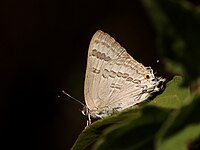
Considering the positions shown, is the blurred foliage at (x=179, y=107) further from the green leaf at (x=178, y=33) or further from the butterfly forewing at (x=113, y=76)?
the butterfly forewing at (x=113, y=76)

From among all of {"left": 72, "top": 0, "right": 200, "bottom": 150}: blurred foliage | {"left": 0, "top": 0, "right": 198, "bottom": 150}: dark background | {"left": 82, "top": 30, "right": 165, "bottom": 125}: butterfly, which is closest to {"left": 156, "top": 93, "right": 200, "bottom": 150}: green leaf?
A: {"left": 72, "top": 0, "right": 200, "bottom": 150}: blurred foliage

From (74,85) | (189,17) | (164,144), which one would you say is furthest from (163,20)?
(74,85)

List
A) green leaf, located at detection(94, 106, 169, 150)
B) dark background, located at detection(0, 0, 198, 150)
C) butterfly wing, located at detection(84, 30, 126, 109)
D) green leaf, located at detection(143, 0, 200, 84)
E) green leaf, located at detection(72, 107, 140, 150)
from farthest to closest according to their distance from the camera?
dark background, located at detection(0, 0, 198, 150)
butterfly wing, located at detection(84, 30, 126, 109)
green leaf, located at detection(72, 107, 140, 150)
green leaf, located at detection(94, 106, 169, 150)
green leaf, located at detection(143, 0, 200, 84)

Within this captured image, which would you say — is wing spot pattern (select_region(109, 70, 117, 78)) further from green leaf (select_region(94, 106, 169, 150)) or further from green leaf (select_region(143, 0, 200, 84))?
green leaf (select_region(143, 0, 200, 84))

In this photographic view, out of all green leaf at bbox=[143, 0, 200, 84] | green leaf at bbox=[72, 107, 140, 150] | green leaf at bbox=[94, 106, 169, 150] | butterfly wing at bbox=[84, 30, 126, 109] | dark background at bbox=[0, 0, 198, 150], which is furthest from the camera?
dark background at bbox=[0, 0, 198, 150]

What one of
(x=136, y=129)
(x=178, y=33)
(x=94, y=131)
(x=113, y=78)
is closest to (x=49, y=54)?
(x=113, y=78)

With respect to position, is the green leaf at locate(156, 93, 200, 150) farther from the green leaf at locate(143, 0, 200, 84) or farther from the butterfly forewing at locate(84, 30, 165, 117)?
the butterfly forewing at locate(84, 30, 165, 117)

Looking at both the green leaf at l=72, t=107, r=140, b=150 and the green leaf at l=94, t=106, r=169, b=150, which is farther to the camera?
the green leaf at l=72, t=107, r=140, b=150

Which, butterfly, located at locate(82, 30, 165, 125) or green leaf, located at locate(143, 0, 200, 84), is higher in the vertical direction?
green leaf, located at locate(143, 0, 200, 84)
